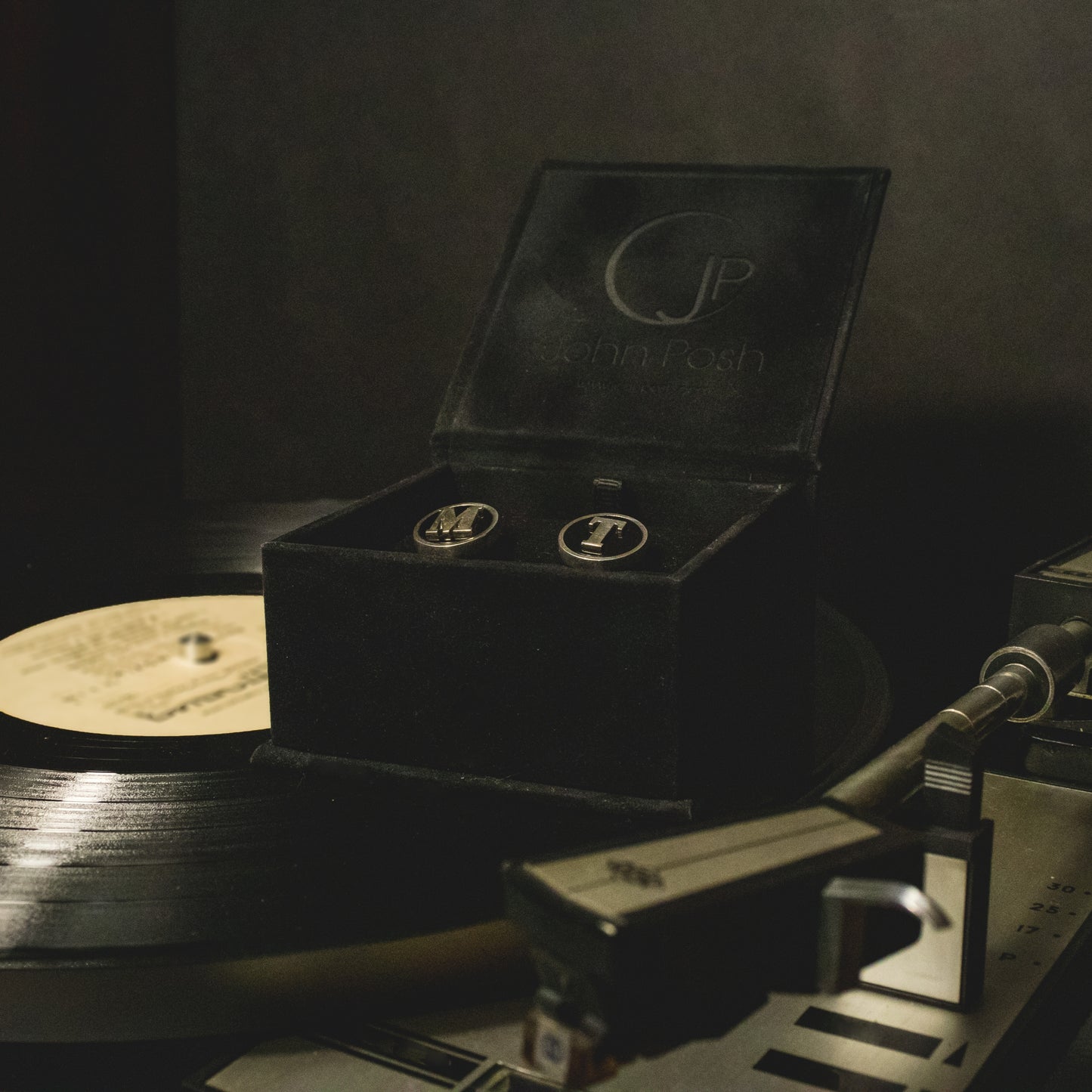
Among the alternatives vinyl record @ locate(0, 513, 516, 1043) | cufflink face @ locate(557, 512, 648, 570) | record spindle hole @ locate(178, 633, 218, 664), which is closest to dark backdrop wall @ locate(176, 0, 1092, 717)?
record spindle hole @ locate(178, 633, 218, 664)

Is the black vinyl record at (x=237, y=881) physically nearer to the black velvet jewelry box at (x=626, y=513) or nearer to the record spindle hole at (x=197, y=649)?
the black velvet jewelry box at (x=626, y=513)

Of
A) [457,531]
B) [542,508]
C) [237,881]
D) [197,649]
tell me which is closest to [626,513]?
[542,508]

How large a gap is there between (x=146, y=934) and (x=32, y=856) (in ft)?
0.40

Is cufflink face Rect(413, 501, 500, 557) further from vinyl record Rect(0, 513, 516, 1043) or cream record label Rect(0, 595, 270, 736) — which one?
cream record label Rect(0, 595, 270, 736)

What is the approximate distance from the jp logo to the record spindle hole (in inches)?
21.8

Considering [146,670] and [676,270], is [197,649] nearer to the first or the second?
[146,670]

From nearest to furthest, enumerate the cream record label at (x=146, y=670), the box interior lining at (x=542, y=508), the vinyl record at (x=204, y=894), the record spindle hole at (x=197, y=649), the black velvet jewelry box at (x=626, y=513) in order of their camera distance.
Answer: the vinyl record at (x=204, y=894)
the black velvet jewelry box at (x=626, y=513)
the box interior lining at (x=542, y=508)
the cream record label at (x=146, y=670)
the record spindle hole at (x=197, y=649)

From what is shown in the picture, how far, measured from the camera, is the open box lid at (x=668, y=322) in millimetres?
989

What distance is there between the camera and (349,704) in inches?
33.6

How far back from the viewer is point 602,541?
0.85 m

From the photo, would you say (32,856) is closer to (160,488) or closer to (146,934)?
(146,934)

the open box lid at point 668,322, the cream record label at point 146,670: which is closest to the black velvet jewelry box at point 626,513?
the open box lid at point 668,322

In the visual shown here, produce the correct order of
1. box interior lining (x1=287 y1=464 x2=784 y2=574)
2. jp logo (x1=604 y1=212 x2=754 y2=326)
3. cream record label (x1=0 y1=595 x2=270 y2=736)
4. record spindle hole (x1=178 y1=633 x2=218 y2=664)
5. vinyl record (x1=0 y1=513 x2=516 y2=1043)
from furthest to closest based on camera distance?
record spindle hole (x1=178 y1=633 x2=218 y2=664) → cream record label (x1=0 y1=595 x2=270 y2=736) → jp logo (x1=604 y1=212 x2=754 y2=326) → box interior lining (x1=287 y1=464 x2=784 y2=574) → vinyl record (x1=0 y1=513 x2=516 y2=1043)

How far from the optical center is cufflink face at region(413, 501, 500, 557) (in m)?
0.87
